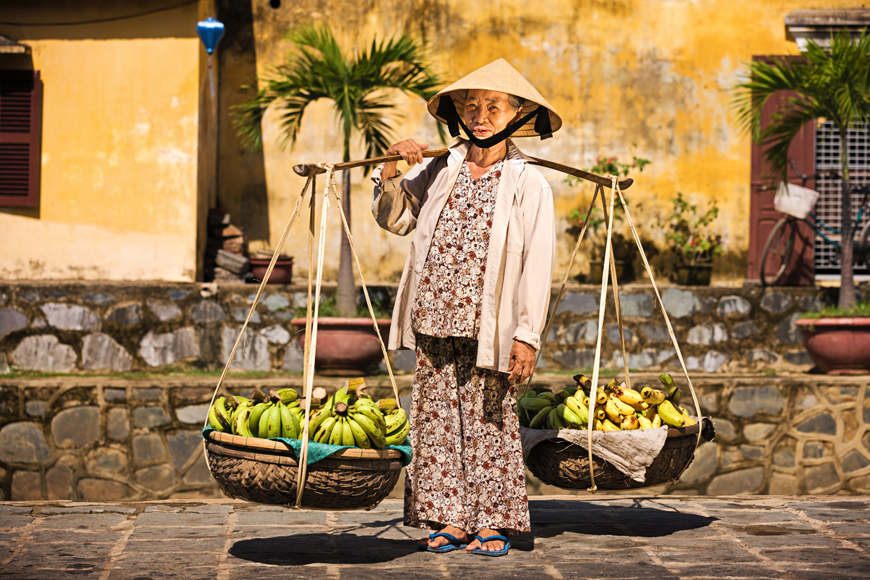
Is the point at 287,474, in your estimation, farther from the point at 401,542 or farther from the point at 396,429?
the point at 401,542

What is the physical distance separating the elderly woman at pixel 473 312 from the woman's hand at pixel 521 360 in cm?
2

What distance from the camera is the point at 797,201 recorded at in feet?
25.5

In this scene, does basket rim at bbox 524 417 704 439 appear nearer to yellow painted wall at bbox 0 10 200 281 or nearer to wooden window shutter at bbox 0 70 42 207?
yellow painted wall at bbox 0 10 200 281

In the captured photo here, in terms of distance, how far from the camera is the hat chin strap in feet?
11.4

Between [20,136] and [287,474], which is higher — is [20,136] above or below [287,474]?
above

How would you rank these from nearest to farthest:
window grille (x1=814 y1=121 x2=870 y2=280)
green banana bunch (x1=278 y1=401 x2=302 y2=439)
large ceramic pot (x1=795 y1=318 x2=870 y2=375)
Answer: green banana bunch (x1=278 y1=401 x2=302 y2=439)
large ceramic pot (x1=795 y1=318 x2=870 y2=375)
window grille (x1=814 y1=121 x2=870 y2=280)

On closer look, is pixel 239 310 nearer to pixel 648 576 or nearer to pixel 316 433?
pixel 316 433

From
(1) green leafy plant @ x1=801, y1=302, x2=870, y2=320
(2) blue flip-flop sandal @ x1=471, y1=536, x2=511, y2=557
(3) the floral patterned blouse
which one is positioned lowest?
(2) blue flip-flop sandal @ x1=471, y1=536, x2=511, y2=557

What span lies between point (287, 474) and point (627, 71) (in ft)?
20.6

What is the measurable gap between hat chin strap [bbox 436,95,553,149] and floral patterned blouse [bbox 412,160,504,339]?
0.46ft

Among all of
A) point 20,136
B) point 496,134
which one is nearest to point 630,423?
point 496,134

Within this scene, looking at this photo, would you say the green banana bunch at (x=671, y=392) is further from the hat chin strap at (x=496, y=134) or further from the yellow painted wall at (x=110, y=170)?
the yellow painted wall at (x=110, y=170)

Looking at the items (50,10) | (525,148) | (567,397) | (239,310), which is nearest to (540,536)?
(567,397)

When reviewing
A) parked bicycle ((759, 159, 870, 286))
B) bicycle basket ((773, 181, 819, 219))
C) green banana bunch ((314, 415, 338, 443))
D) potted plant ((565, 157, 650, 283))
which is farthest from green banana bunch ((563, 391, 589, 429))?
bicycle basket ((773, 181, 819, 219))
